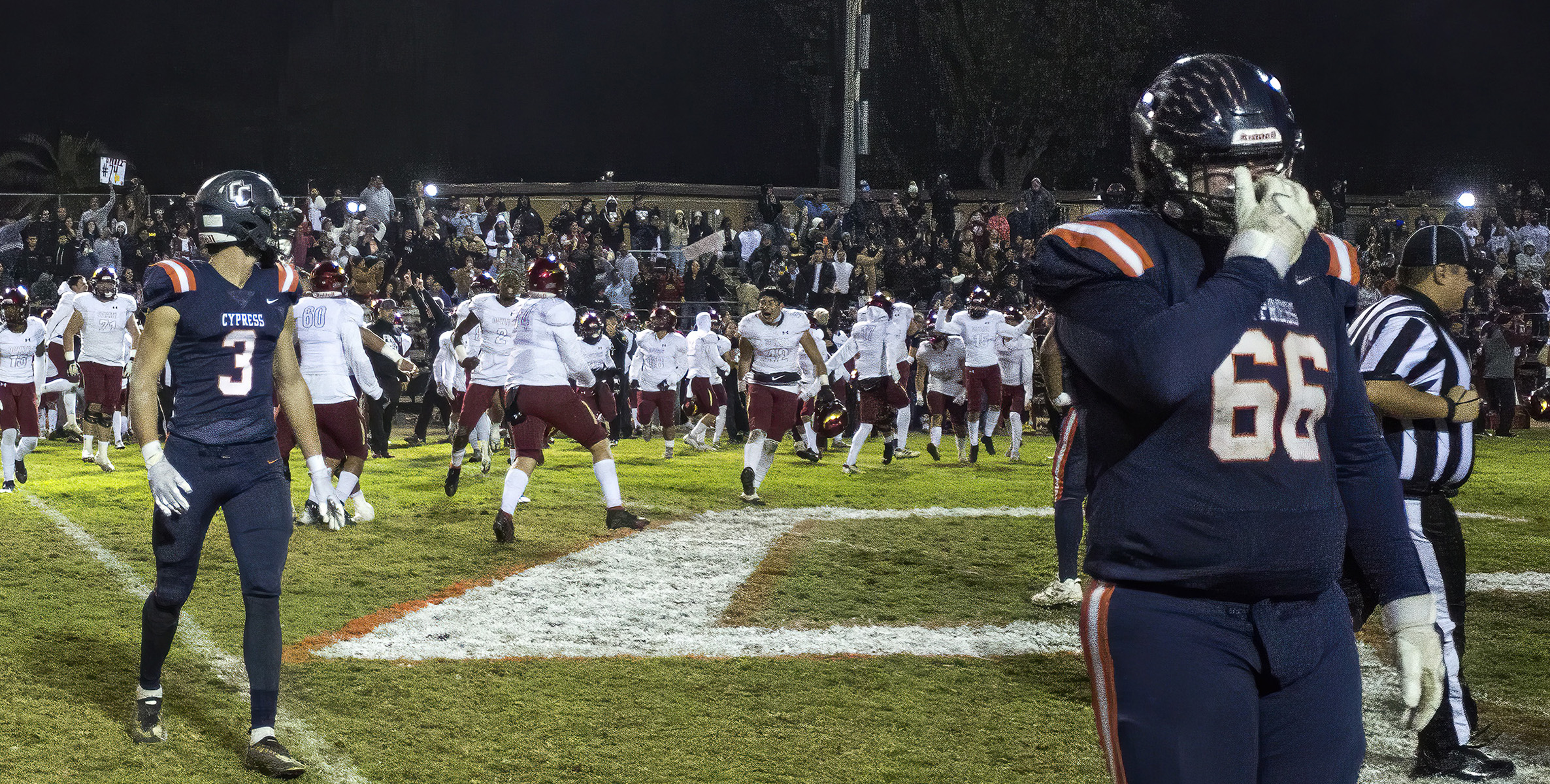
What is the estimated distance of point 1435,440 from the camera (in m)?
5.12

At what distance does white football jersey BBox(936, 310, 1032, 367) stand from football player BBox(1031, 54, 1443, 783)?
15.4m

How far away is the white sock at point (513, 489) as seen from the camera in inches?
422

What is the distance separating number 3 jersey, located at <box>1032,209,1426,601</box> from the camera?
7.30ft

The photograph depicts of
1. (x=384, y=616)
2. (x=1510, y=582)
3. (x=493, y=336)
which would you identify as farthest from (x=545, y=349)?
(x=1510, y=582)

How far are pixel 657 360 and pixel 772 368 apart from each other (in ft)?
20.2

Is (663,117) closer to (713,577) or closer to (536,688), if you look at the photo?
(713,577)

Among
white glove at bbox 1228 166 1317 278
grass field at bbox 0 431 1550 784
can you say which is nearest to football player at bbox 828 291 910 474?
grass field at bbox 0 431 1550 784

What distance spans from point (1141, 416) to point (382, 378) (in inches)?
636

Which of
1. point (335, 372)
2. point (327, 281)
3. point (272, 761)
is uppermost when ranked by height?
point (327, 281)

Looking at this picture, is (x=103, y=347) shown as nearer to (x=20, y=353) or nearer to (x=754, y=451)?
(x=20, y=353)

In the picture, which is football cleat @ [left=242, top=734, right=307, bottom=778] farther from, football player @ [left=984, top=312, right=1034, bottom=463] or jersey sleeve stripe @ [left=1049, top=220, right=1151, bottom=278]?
football player @ [left=984, top=312, right=1034, bottom=463]

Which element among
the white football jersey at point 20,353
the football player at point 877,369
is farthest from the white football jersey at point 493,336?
the football player at point 877,369

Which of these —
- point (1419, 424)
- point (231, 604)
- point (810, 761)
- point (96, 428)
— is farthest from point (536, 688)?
point (96, 428)

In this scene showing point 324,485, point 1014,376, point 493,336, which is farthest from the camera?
point 1014,376
